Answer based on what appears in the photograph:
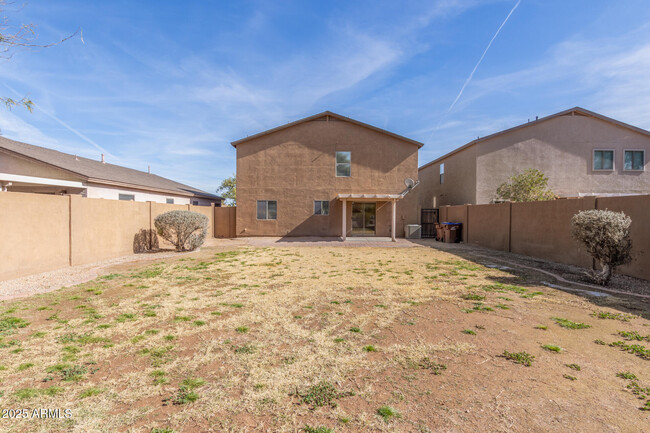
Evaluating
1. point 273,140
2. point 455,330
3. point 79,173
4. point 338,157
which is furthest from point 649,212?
point 79,173

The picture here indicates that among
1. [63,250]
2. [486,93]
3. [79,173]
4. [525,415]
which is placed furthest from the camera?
[486,93]

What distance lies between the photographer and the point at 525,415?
88.7 inches

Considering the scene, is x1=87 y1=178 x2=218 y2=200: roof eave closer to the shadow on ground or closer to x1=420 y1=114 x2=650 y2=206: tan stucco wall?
the shadow on ground

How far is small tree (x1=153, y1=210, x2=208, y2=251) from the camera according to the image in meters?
11.3

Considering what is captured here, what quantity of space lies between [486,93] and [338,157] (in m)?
9.41

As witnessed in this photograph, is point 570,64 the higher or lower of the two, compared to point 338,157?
higher

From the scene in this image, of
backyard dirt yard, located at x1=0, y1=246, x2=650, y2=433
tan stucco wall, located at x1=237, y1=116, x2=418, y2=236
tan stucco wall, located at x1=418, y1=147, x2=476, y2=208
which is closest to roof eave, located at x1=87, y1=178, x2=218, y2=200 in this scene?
tan stucco wall, located at x1=237, y1=116, x2=418, y2=236

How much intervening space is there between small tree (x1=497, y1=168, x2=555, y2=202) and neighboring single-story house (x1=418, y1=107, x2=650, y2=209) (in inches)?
53.6

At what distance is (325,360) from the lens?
123 inches

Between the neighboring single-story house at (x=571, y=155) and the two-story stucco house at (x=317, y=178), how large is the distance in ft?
15.2

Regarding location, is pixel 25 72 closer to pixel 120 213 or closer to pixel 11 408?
pixel 120 213

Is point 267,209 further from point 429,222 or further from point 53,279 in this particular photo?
point 429,222

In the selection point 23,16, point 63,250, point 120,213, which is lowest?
point 63,250

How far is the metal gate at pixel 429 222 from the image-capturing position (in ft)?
64.2
